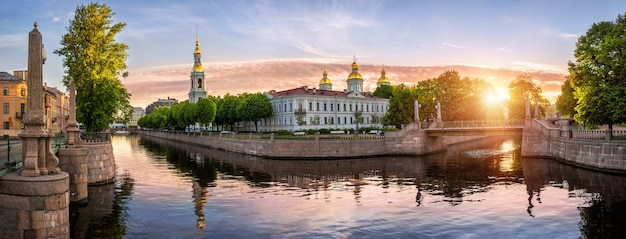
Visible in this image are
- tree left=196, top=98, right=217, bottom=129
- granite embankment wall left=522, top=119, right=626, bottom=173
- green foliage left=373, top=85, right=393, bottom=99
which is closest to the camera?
granite embankment wall left=522, top=119, right=626, bottom=173

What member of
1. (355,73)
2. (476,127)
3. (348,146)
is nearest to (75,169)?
(348,146)

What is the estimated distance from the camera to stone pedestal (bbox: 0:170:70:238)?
48.8ft

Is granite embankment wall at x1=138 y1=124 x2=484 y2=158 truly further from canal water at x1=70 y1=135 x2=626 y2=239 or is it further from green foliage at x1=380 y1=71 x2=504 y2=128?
canal water at x1=70 y1=135 x2=626 y2=239

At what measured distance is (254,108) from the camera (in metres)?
105

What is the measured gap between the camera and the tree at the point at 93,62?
38.9 meters

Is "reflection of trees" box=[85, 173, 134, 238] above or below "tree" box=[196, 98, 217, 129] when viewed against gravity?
below

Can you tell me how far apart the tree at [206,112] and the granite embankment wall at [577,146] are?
2660 inches

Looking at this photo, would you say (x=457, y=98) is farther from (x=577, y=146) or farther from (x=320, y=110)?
(x=320, y=110)

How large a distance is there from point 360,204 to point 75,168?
16.4 meters

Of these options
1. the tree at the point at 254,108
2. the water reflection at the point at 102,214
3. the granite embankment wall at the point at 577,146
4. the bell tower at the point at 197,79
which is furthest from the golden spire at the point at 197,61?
the water reflection at the point at 102,214

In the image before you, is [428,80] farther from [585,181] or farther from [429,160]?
[585,181]

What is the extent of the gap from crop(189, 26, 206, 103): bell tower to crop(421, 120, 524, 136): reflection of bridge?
109 metres

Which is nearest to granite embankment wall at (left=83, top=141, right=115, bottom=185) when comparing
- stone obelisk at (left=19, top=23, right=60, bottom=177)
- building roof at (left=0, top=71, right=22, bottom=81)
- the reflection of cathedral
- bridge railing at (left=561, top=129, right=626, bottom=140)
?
stone obelisk at (left=19, top=23, right=60, bottom=177)

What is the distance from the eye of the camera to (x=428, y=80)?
255 ft
